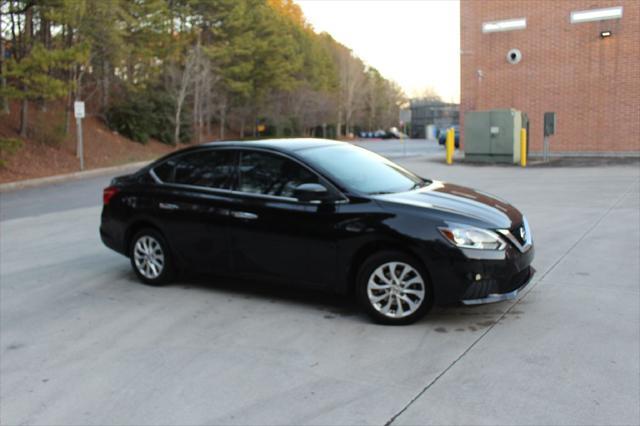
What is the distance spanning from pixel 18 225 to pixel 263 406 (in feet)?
31.3

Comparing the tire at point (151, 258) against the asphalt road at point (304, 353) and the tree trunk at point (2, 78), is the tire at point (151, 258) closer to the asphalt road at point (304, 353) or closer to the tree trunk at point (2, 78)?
the asphalt road at point (304, 353)

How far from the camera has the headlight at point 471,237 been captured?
207 inches

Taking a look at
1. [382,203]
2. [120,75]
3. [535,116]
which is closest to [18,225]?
[382,203]

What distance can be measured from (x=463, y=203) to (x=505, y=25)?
24.4m

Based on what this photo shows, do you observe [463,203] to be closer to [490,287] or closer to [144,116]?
[490,287]

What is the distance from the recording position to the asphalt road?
3916mm

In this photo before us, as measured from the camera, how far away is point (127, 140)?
3453 centimetres

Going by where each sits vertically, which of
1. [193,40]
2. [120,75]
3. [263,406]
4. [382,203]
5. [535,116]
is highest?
[193,40]

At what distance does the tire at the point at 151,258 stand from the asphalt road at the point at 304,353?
6.3 inches

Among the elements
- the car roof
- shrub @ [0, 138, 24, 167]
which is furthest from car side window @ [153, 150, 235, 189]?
shrub @ [0, 138, 24, 167]

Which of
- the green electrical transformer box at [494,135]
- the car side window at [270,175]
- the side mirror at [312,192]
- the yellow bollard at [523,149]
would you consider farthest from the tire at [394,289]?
the green electrical transformer box at [494,135]

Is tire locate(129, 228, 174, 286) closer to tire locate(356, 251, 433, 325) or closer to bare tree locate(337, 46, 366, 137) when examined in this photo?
tire locate(356, 251, 433, 325)

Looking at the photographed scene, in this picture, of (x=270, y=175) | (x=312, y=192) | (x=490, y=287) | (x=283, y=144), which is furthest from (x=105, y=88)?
(x=490, y=287)

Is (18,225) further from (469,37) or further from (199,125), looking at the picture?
(199,125)
